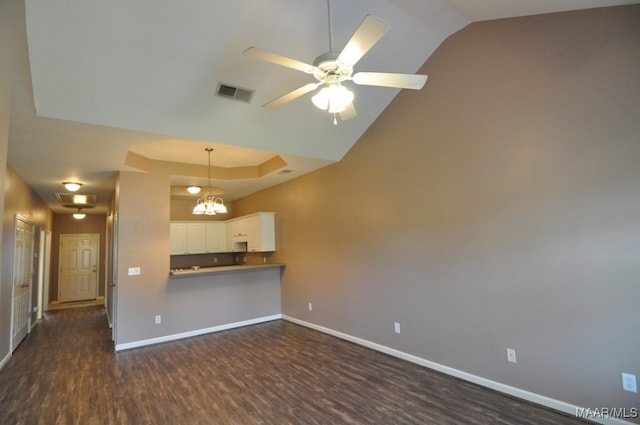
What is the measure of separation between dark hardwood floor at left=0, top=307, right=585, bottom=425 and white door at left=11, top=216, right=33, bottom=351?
54 cm

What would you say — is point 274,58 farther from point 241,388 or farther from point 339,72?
point 241,388

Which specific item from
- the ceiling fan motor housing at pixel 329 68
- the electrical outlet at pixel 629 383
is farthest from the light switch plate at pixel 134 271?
the electrical outlet at pixel 629 383

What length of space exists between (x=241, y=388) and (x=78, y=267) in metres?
9.32

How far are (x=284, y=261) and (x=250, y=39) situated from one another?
4.31 meters

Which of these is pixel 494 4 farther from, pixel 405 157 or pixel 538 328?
pixel 538 328

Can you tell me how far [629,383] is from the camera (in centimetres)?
247

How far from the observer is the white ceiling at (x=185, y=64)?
2.60 m

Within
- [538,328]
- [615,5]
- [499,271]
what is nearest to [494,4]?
[615,5]

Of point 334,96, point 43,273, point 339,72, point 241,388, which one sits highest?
point 339,72

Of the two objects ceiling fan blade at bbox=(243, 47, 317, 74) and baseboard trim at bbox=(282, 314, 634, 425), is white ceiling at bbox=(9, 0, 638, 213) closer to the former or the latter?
ceiling fan blade at bbox=(243, 47, 317, 74)

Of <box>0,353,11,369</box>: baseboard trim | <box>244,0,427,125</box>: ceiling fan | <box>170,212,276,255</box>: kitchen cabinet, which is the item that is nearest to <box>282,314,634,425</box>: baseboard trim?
<box>170,212,276,255</box>: kitchen cabinet

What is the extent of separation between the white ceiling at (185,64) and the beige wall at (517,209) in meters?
0.34

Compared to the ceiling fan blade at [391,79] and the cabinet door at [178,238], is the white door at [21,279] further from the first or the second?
the ceiling fan blade at [391,79]

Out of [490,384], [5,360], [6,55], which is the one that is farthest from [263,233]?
[6,55]
